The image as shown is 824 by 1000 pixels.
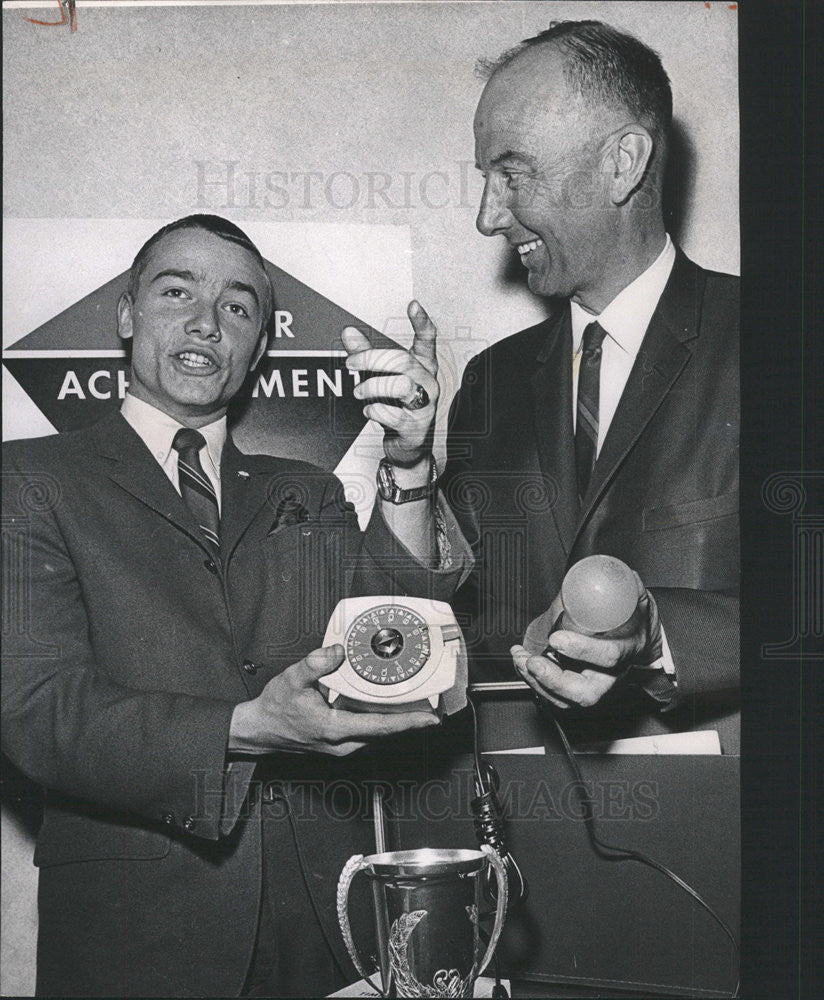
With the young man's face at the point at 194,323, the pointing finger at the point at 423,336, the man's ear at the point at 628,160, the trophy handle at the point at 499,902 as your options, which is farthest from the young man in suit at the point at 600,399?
the young man's face at the point at 194,323

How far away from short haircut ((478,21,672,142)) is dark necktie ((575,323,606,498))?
0.37 m

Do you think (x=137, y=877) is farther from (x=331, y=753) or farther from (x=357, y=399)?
(x=357, y=399)

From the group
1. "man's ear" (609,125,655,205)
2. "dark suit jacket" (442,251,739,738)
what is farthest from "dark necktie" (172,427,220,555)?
"man's ear" (609,125,655,205)

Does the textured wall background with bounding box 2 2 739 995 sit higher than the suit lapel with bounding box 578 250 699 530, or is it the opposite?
the textured wall background with bounding box 2 2 739 995

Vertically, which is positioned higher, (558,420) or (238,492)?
(558,420)

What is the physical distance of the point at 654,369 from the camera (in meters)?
1.90

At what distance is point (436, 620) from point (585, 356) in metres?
0.54

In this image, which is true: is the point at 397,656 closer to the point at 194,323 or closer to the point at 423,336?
the point at 423,336

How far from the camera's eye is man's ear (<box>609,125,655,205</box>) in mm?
1892

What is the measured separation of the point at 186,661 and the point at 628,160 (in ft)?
3.76

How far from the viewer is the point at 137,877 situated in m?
1.80

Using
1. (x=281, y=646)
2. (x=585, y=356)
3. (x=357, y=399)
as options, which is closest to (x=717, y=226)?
(x=585, y=356)

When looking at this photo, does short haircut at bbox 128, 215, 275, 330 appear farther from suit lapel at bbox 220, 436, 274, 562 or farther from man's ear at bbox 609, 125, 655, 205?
man's ear at bbox 609, 125, 655, 205

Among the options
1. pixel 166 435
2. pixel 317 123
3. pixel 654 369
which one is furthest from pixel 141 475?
pixel 654 369
